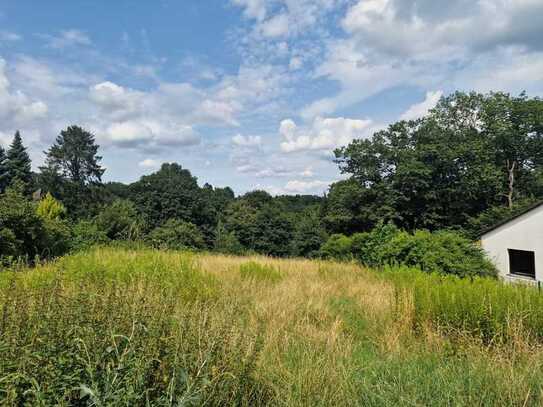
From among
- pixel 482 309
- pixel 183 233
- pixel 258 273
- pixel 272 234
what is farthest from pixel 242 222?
pixel 482 309

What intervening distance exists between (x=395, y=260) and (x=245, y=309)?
9.90 meters

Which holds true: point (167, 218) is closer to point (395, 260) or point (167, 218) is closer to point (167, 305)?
point (395, 260)

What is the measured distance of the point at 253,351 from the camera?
2359 millimetres

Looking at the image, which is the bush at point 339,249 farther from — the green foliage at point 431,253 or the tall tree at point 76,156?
the tall tree at point 76,156

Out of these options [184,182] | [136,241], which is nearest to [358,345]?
[136,241]

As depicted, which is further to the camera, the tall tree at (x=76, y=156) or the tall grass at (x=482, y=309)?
the tall tree at (x=76, y=156)

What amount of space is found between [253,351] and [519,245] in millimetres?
19342

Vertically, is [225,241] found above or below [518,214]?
below

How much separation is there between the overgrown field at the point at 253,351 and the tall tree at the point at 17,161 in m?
43.9

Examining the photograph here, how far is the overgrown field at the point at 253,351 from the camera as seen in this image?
1725mm

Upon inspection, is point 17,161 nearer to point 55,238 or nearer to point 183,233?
point 183,233

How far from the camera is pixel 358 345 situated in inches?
151

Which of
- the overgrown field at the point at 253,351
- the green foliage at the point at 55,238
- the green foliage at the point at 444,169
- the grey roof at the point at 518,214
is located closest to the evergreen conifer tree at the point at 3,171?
the green foliage at the point at 55,238

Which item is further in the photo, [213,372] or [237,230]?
[237,230]
